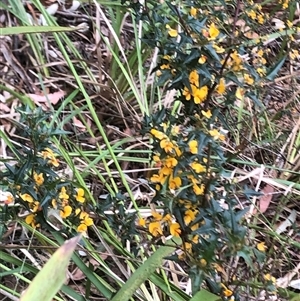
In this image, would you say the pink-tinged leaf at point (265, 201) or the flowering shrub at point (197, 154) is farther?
the pink-tinged leaf at point (265, 201)

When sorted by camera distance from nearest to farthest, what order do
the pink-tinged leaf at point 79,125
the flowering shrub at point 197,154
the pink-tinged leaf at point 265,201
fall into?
1. the flowering shrub at point 197,154
2. the pink-tinged leaf at point 265,201
3. the pink-tinged leaf at point 79,125

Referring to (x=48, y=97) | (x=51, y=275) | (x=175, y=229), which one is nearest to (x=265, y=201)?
(x=175, y=229)

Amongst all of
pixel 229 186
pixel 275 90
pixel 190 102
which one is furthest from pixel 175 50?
pixel 275 90

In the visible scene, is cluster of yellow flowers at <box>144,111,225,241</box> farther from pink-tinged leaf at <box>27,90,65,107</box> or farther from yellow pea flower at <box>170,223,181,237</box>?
pink-tinged leaf at <box>27,90,65,107</box>

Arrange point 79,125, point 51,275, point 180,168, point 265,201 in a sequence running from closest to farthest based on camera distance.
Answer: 1. point 51,275
2. point 180,168
3. point 265,201
4. point 79,125

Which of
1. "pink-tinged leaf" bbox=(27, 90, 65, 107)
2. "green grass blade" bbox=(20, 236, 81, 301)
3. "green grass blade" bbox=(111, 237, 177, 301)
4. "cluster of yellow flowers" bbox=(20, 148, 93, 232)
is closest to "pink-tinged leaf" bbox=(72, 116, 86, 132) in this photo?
"pink-tinged leaf" bbox=(27, 90, 65, 107)

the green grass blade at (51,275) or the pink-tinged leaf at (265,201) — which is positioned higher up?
the green grass blade at (51,275)

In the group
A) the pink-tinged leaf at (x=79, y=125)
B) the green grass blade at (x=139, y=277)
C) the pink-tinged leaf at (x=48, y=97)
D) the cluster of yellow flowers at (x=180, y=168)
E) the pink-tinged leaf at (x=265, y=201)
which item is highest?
the cluster of yellow flowers at (x=180, y=168)

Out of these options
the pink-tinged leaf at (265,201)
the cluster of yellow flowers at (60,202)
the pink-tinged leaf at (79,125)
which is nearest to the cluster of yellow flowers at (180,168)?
the cluster of yellow flowers at (60,202)

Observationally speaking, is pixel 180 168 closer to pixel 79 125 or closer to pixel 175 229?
pixel 175 229

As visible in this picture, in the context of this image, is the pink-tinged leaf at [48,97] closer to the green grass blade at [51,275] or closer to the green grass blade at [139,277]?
the green grass blade at [139,277]

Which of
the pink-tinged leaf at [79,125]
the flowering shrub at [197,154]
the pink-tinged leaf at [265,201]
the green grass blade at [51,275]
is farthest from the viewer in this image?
the pink-tinged leaf at [79,125]

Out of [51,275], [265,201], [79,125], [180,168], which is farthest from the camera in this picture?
[79,125]

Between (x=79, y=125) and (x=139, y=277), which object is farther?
(x=79, y=125)
